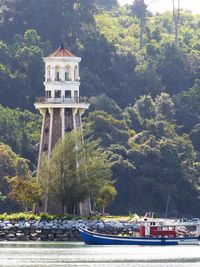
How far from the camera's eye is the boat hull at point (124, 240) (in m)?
101

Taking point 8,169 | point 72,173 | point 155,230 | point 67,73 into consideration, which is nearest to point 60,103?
point 67,73

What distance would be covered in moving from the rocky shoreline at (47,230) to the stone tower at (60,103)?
615cm

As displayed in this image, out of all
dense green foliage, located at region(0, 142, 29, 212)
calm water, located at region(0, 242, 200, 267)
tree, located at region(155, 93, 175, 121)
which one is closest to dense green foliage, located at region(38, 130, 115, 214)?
calm water, located at region(0, 242, 200, 267)

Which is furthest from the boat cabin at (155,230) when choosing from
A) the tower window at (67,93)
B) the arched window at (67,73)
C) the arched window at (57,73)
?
the arched window at (57,73)

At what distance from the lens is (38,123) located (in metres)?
148

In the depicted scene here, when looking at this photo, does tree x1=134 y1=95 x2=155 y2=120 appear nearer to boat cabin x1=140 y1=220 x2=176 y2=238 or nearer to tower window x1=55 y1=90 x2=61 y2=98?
tower window x1=55 y1=90 x2=61 y2=98

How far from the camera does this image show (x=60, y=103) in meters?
115

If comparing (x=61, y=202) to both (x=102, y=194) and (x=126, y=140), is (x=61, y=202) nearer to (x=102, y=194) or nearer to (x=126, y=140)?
(x=102, y=194)

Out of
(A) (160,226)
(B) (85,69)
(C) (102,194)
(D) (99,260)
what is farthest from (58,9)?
(D) (99,260)

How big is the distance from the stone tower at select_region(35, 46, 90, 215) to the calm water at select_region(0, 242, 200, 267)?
1358cm

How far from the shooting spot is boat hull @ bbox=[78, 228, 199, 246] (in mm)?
100750

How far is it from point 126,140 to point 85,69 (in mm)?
17636

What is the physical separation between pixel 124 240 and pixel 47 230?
830 centimetres

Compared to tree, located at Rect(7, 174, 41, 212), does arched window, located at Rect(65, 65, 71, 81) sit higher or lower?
higher
